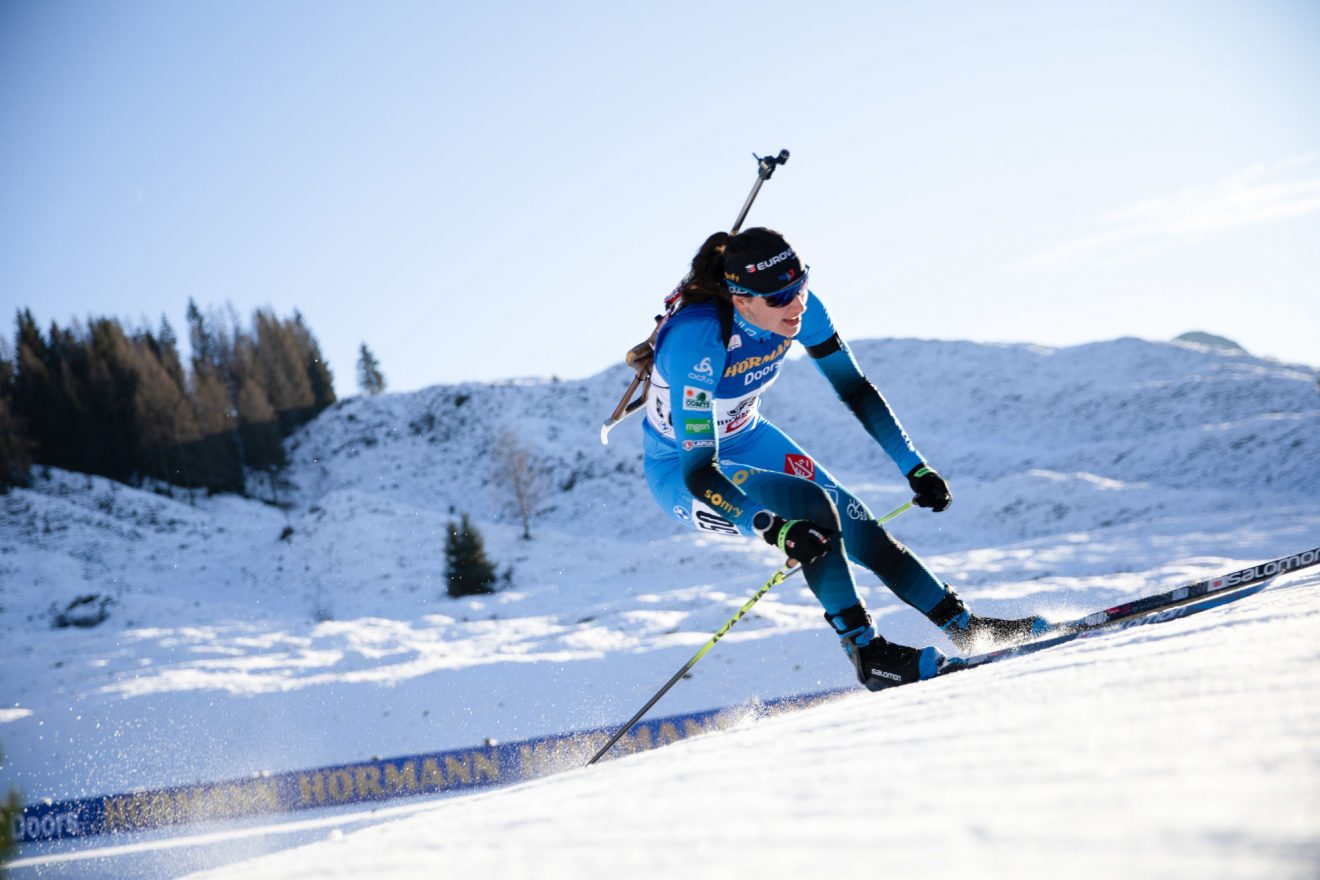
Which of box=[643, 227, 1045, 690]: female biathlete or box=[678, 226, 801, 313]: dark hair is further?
box=[678, 226, 801, 313]: dark hair

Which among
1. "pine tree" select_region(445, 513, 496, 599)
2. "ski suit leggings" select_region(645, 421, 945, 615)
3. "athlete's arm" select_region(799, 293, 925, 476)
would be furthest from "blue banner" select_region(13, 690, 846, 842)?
"pine tree" select_region(445, 513, 496, 599)

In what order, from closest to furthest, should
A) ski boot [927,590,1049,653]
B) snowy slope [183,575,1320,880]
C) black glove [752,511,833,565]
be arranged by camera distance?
1. snowy slope [183,575,1320,880]
2. black glove [752,511,833,565]
3. ski boot [927,590,1049,653]

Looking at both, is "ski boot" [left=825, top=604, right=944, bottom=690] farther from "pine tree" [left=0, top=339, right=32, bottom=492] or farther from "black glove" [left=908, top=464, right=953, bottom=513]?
"pine tree" [left=0, top=339, right=32, bottom=492]

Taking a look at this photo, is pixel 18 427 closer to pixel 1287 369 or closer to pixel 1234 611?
pixel 1234 611

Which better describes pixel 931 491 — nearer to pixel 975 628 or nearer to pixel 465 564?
pixel 975 628

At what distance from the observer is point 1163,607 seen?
3.76m

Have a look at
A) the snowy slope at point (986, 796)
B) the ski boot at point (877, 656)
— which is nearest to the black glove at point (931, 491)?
the ski boot at point (877, 656)

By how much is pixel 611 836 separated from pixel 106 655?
1572 cm

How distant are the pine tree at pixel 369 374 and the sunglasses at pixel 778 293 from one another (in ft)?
230

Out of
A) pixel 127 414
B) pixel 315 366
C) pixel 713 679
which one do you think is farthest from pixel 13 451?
pixel 713 679

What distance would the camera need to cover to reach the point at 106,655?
45.6 feet

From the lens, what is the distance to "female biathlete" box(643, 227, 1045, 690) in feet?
12.3

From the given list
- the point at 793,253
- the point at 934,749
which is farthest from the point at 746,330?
the point at 934,749

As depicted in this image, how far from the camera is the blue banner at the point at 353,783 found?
24.7 ft
